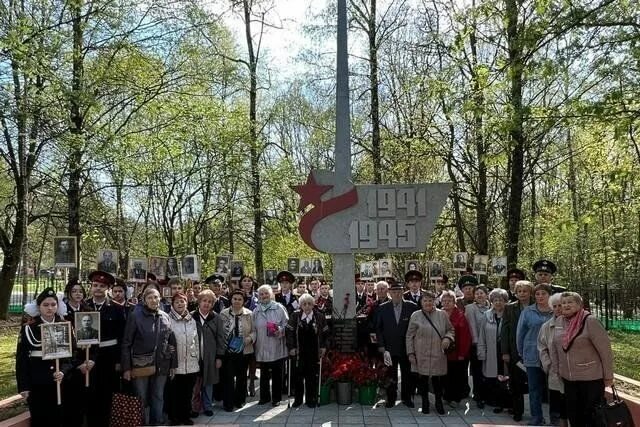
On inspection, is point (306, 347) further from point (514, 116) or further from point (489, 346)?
point (514, 116)

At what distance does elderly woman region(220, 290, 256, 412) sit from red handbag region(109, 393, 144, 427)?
5.39 feet

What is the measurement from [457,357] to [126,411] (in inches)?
167

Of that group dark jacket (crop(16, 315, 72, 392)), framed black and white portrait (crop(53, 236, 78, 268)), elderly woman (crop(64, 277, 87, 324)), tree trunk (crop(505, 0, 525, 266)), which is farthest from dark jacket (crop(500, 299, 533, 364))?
framed black and white portrait (crop(53, 236, 78, 268))

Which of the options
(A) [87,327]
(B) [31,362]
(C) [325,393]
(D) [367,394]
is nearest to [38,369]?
(B) [31,362]

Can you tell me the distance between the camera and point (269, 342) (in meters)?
8.23

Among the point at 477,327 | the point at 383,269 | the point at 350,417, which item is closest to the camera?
the point at 350,417

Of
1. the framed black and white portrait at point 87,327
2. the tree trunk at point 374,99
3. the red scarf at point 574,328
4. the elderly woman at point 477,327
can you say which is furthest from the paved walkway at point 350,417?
the tree trunk at point 374,99

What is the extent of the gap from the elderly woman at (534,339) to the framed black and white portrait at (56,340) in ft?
16.1

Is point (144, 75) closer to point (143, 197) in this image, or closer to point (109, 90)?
point (109, 90)

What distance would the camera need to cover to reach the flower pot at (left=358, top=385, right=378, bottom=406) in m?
8.22

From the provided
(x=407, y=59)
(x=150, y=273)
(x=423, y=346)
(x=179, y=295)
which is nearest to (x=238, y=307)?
(x=179, y=295)

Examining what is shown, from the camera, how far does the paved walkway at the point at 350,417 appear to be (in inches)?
287

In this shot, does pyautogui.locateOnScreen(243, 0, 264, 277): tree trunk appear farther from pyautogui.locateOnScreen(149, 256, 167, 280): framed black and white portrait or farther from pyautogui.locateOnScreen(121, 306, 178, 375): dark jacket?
pyautogui.locateOnScreen(121, 306, 178, 375): dark jacket

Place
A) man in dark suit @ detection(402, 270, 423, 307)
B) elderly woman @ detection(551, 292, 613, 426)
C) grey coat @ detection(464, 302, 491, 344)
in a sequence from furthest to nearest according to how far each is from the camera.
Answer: man in dark suit @ detection(402, 270, 423, 307), grey coat @ detection(464, 302, 491, 344), elderly woman @ detection(551, 292, 613, 426)
